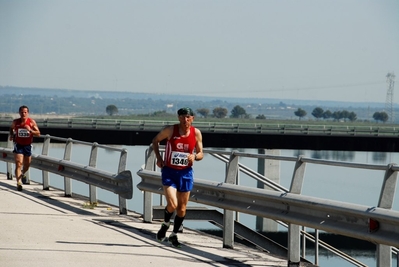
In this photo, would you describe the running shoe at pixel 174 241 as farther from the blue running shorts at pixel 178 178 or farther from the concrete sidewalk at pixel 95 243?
the blue running shorts at pixel 178 178

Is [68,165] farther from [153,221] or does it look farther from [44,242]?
[44,242]

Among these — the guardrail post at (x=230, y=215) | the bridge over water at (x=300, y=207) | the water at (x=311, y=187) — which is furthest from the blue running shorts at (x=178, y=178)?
the water at (x=311, y=187)

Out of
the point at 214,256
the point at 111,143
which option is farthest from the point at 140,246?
the point at 111,143

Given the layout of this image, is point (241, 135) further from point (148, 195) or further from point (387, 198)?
point (387, 198)

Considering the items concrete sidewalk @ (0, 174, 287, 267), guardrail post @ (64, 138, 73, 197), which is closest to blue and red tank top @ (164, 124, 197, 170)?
concrete sidewalk @ (0, 174, 287, 267)

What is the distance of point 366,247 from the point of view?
5259cm

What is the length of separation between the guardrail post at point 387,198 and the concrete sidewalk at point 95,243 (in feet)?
6.92

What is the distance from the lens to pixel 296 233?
1079cm

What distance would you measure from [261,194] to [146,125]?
8085 centimetres

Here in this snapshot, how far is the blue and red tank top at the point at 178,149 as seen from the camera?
40.1ft

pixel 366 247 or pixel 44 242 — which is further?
pixel 366 247

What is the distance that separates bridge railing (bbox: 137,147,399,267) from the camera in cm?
917

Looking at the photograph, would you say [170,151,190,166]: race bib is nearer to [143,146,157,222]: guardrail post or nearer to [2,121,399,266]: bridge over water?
[2,121,399,266]: bridge over water

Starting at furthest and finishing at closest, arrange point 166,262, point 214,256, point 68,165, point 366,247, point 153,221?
1. point 366,247
2. point 68,165
3. point 153,221
4. point 214,256
5. point 166,262
